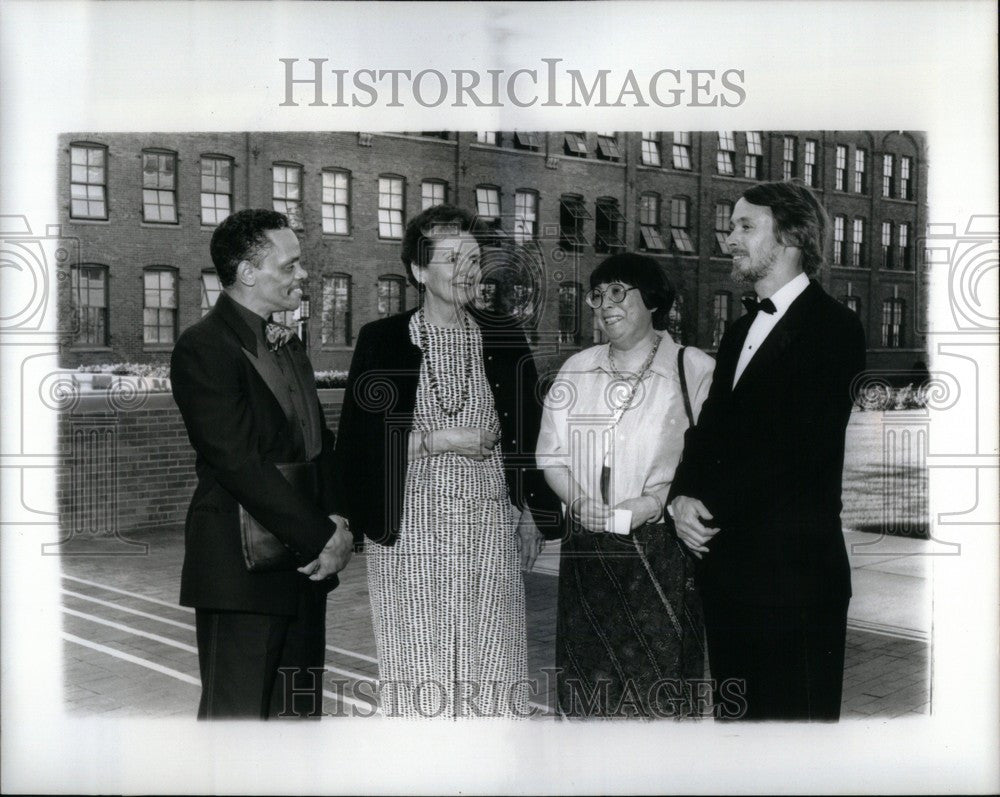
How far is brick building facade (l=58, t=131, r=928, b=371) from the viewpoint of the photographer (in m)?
3.79

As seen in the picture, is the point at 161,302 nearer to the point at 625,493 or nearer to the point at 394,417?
the point at 394,417

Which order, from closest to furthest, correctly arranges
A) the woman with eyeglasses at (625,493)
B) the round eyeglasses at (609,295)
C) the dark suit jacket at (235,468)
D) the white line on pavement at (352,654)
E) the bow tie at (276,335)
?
the dark suit jacket at (235,468)
the bow tie at (276,335)
the woman with eyeglasses at (625,493)
the round eyeglasses at (609,295)
the white line on pavement at (352,654)

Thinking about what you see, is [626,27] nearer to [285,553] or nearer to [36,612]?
[285,553]

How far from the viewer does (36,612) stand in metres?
4.13

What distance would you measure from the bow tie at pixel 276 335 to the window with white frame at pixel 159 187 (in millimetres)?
773

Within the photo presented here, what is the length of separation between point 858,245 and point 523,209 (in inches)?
52.4

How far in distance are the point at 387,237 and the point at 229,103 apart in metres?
0.90

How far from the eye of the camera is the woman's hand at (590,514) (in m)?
3.68

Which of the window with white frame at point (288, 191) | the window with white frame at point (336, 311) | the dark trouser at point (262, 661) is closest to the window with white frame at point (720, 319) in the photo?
the window with white frame at point (336, 311)

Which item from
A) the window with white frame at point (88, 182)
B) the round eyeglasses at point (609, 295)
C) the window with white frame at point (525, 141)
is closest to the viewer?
the round eyeglasses at point (609, 295)

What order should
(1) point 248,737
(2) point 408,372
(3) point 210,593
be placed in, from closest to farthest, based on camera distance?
(3) point 210,593
(2) point 408,372
(1) point 248,737

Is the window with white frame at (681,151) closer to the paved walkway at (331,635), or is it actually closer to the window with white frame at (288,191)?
the window with white frame at (288,191)

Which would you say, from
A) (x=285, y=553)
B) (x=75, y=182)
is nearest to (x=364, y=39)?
(x=75, y=182)

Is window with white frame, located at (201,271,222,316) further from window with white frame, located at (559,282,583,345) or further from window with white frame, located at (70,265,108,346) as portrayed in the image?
window with white frame, located at (559,282,583,345)
